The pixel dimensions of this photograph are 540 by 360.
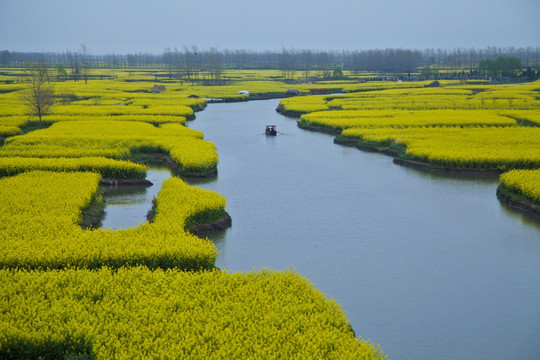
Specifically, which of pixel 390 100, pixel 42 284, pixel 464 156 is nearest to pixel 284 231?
pixel 42 284

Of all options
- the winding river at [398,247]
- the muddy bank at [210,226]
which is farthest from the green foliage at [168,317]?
the muddy bank at [210,226]

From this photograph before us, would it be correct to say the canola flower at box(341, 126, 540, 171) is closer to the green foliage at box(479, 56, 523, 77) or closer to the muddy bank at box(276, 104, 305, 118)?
the muddy bank at box(276, 104, 305, 118)

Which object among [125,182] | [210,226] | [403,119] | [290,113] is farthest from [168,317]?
[290,113]

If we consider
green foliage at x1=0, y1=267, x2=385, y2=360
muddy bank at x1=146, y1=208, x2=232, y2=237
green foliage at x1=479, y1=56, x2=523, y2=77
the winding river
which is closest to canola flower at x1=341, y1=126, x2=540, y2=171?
the winding river

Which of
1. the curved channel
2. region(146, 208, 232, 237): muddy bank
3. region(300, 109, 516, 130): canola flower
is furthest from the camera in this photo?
region(300, 109, 516, 130): canola flower

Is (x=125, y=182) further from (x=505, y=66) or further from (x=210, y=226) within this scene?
(x=505, y=66)
